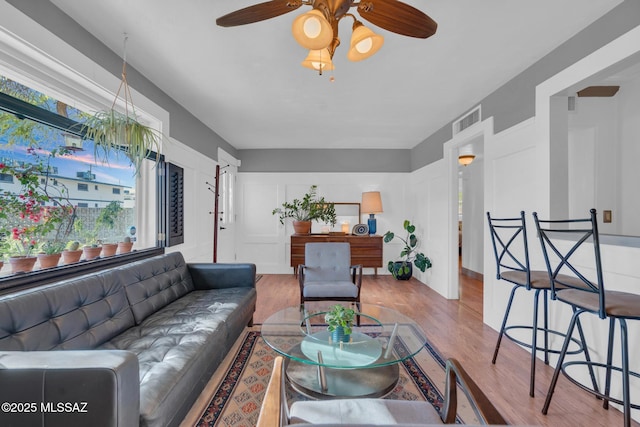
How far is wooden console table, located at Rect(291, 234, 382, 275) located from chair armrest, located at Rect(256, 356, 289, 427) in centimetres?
408

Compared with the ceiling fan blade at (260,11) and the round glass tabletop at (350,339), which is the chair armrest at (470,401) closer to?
the round glass tabletop at (350,339)

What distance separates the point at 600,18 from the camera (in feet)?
6.33

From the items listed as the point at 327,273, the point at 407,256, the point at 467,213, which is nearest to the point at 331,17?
the point at 327,273

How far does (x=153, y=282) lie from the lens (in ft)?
7.70

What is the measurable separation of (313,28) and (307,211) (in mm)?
4276

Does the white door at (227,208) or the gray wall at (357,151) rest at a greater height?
the gray wall at (357,151)

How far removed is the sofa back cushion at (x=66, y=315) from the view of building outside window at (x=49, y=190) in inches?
14.2

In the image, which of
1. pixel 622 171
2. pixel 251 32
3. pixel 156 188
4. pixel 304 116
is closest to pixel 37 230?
pixel 156 188

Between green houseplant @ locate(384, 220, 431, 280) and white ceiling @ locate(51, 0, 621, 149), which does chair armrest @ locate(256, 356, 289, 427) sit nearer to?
white ceiling @ locate(51, 0, 621, 149)

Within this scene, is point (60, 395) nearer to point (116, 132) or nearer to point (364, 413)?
point (364, 413)

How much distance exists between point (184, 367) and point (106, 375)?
1.62 feet

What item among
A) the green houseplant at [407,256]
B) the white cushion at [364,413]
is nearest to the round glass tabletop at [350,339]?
the white cushion at [364,413]

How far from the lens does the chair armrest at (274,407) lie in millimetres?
877

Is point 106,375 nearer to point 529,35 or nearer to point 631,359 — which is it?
point 631,359
